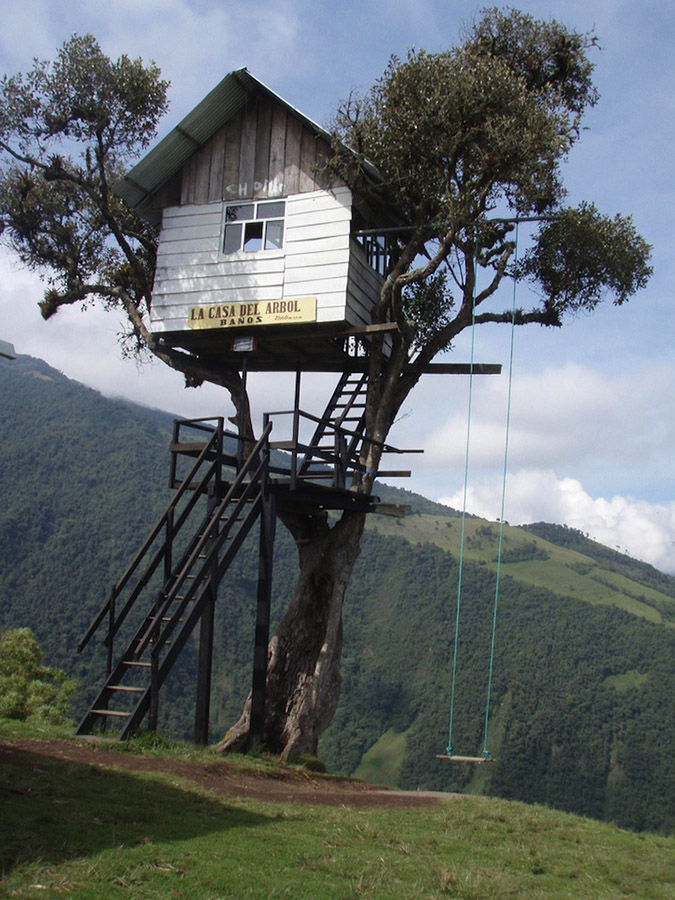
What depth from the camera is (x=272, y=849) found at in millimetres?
8617

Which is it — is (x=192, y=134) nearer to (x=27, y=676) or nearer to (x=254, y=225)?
(x=254, y=225)

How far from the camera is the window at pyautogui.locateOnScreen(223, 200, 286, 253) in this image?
Result: 19156 millimetres

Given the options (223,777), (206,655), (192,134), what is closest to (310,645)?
(206,655)

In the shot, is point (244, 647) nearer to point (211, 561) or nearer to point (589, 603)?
point (589, 603)

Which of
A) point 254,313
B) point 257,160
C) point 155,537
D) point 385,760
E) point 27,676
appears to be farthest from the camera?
point 385,760

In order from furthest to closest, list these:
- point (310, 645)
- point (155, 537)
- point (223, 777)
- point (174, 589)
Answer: point (310, 645) < point (155, 537) < point (174, 589) < point (223, 777)

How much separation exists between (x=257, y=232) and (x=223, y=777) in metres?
11.3

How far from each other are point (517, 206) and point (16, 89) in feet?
38.0

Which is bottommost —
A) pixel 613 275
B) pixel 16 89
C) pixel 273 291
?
pixel 273 291

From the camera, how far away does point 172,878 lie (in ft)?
23.4

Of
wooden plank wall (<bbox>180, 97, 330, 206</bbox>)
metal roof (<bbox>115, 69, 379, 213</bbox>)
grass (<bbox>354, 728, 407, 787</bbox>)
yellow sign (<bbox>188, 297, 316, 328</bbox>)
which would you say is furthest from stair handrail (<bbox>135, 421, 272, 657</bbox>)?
grass (<bbox>354, 728, 407, 787</bbox>)

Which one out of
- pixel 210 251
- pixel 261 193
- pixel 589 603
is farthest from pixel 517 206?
pixel 589 603

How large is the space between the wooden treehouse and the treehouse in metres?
0.03

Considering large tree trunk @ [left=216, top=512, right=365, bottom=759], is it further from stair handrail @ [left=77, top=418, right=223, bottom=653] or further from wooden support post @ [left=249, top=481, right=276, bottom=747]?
stair handrail @ [left=77, top=418, right=223, bottom=653]
